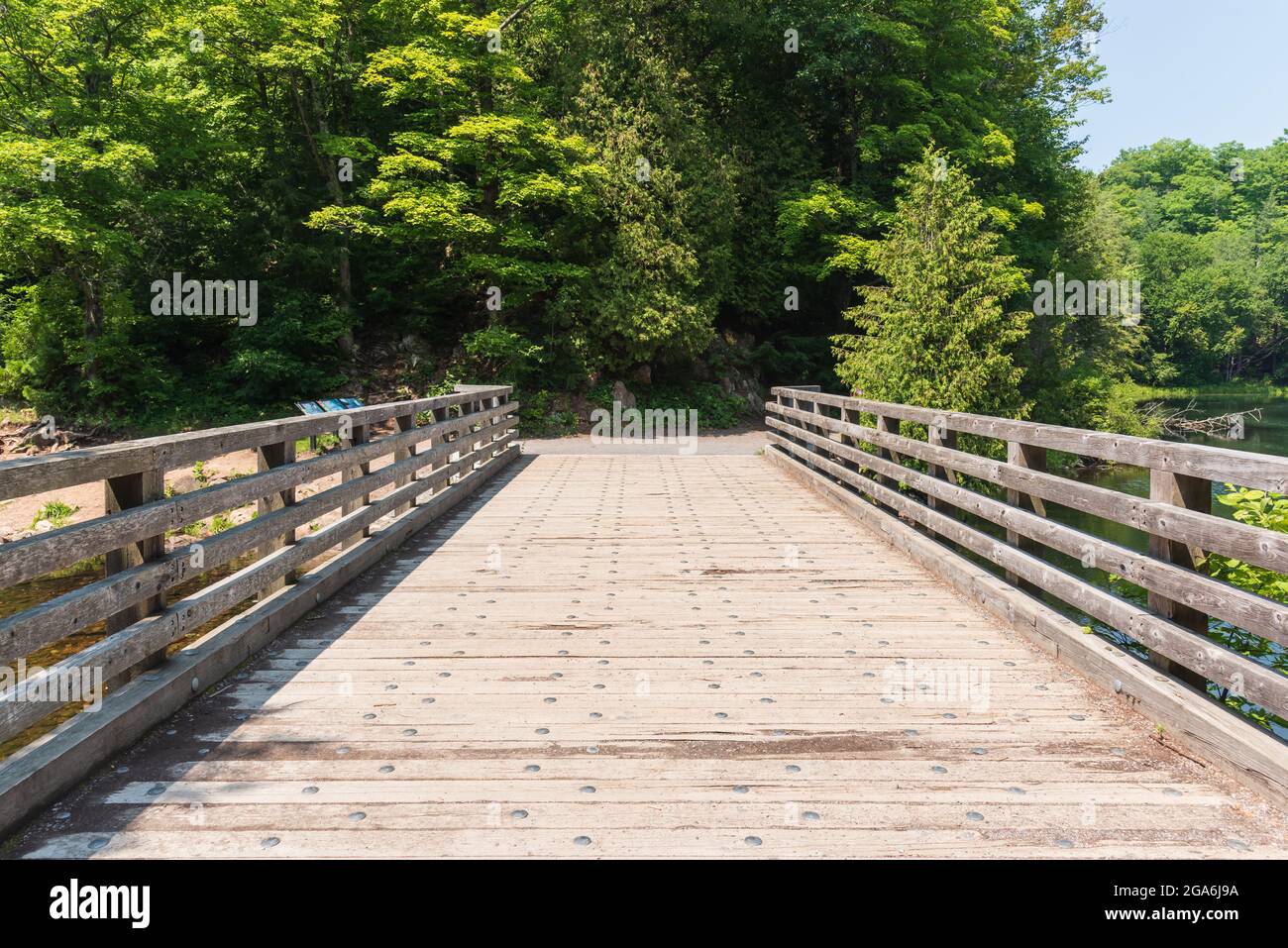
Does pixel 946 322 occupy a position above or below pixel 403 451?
above

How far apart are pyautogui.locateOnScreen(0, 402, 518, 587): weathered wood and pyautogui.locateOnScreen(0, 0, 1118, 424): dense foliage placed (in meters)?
16.7

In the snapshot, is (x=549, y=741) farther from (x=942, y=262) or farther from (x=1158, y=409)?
(x=1158, y=409)

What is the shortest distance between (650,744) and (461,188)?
2049 centimetres

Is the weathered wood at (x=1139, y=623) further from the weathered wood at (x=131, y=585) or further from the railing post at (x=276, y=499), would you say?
the railing post at (x=276, y=499)

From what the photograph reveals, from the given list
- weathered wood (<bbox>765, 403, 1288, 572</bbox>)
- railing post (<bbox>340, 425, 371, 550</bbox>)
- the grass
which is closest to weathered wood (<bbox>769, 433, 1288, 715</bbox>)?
weathered wood (<bbox>765, 403, 1288, 572</bbox>)

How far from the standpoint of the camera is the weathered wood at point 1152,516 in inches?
121

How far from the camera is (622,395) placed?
23.5 meters

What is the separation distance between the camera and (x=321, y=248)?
Answer: 22922 mm

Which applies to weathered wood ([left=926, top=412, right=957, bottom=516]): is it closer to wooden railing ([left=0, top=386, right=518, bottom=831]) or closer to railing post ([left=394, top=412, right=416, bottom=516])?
wooden railing ([left=0, top=386, right=518, bottom=831])

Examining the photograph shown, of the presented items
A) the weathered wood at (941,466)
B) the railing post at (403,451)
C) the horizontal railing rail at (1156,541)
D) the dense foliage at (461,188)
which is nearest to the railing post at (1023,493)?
the horizontal railing rail at (1156,541)

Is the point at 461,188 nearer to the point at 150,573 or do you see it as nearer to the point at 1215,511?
the point at 1215,511

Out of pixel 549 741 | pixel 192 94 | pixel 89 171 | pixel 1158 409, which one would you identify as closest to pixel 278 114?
pixel 192 94

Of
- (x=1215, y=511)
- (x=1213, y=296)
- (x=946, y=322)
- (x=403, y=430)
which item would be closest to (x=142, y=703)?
(x=403, y=430)

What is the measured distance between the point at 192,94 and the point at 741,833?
81.3ft
